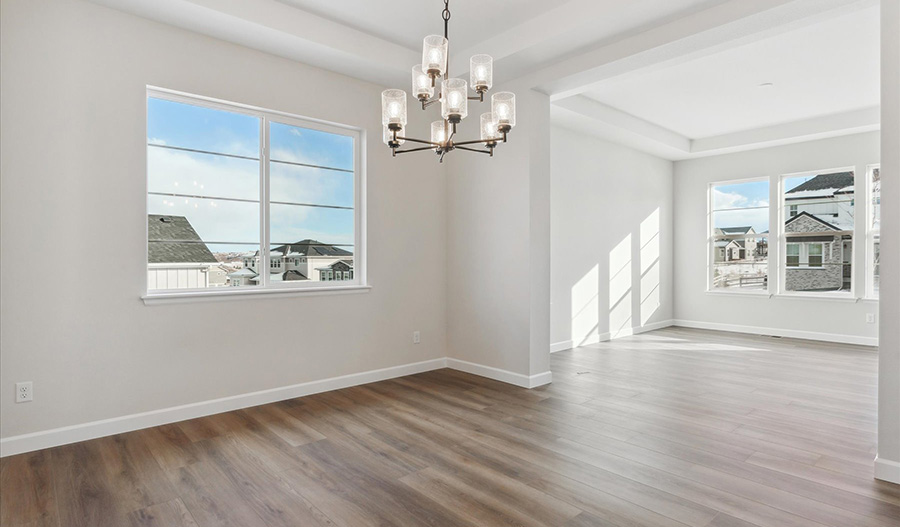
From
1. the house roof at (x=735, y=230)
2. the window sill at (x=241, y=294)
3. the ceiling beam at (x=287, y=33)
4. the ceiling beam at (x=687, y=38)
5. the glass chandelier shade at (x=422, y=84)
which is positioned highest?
the ceiling beam at (x=287, y=33)

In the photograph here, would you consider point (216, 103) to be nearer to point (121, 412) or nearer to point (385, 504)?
point (121, 412)

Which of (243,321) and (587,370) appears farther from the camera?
(587,370)

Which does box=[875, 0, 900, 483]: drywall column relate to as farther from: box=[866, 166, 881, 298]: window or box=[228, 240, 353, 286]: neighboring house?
box=[866, 166, 881, 298]: window

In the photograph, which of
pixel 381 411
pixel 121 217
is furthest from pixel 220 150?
pixel 381 411

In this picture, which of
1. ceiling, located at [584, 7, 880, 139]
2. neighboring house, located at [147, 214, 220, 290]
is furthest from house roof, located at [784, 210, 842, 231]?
neighboring house, located at [147, 214, 220, 290]

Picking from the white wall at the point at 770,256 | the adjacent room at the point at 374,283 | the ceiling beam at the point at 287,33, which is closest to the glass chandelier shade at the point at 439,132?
the adjacent room at the point at 374,283

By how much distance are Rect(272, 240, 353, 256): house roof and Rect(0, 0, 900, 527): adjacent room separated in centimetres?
2

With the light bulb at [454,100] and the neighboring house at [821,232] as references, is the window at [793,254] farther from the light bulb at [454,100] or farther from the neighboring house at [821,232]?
the light bulb at [454,100]

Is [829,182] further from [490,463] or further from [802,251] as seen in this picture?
[490,463]

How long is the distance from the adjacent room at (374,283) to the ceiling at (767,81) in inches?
2.2

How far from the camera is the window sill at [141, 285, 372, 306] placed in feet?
11.0

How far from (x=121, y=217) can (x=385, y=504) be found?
2.60 meters

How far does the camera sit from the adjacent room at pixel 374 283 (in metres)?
2.51

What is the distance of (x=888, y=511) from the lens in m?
2.22
